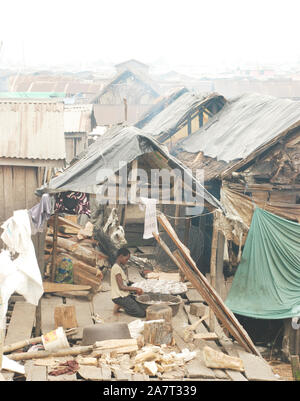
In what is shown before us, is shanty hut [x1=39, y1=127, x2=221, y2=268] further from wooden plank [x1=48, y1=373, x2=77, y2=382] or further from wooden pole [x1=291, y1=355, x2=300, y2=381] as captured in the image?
wooden plank [x1=48, y1=373, x2=77, y2=382]

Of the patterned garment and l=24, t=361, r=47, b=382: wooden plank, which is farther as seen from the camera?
the patterned garment

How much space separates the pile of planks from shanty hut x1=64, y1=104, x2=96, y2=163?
1110cm

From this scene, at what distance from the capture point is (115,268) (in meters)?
9.67

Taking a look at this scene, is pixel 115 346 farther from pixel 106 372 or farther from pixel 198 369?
pixel 198 369

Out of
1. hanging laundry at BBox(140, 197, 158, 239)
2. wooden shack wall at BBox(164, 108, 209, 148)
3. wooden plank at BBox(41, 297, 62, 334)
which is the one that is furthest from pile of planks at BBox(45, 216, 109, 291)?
wooden shack wall at BBox(164, 108, 209, 148)

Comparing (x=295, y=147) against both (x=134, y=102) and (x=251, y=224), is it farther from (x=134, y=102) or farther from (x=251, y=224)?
(x=134, y=102)

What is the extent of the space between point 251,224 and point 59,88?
31.6 meters

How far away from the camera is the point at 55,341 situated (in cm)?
792

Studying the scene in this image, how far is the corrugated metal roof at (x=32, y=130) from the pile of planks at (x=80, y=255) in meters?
2.09

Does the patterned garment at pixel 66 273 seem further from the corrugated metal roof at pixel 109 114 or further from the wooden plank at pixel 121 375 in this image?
the corrugated metal roof at pixel 109 114

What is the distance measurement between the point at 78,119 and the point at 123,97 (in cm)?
1049

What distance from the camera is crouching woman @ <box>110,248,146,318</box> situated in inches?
381

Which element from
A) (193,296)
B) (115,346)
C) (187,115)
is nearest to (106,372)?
(115,346)

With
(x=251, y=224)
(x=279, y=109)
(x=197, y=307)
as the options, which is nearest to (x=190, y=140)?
(x=279, y=109)
